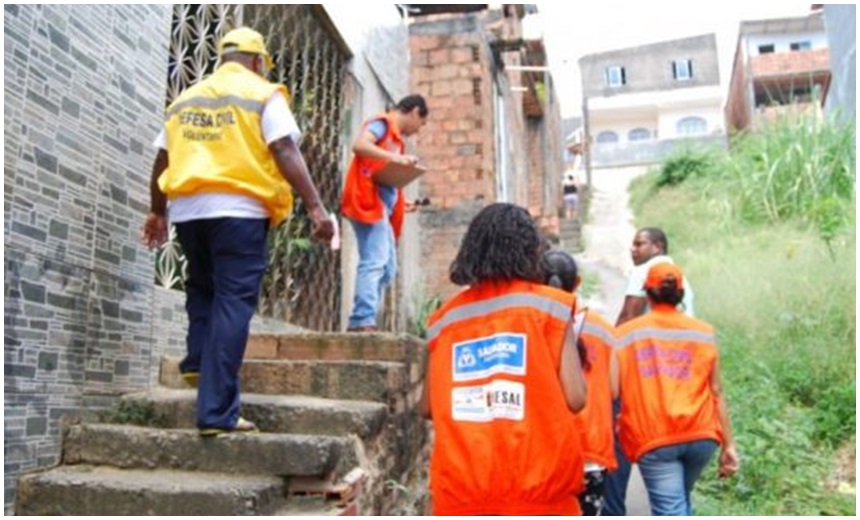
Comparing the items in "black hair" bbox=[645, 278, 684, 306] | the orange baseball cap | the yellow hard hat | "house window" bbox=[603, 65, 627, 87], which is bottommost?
"black hair" bbox=[645, 278, 684, 306]

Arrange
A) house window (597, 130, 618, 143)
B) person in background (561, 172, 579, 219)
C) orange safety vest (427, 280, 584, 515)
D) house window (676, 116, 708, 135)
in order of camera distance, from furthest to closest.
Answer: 1. house window (597, 130, 618, 143)
2. house window (676, 116, 708, 135)
3. person in background (561, 172, 579, 219)
4. orange safety vest (427, 280, 584, 515)

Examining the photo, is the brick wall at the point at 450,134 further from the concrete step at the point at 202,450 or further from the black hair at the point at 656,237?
the concrete step at the point at 202,450

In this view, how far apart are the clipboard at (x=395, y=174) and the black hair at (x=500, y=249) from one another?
1.93 metres

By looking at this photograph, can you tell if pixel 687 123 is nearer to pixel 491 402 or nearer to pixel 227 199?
pixel 227 199

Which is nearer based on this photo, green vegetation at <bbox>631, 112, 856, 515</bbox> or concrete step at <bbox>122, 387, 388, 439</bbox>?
concrete step at <bbox>122, 387, 388, 439</bbox>

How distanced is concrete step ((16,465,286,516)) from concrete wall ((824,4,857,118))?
1011cm

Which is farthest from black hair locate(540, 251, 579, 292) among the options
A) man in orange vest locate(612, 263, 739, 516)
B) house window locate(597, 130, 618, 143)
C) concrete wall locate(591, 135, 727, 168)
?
house window locate(597, 130, 618, 143)

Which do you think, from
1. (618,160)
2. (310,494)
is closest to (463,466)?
(310,494)

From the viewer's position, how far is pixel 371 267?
14.4 feet

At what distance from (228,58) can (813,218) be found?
33.7 feet

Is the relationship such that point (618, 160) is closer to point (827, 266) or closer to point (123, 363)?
point (827, 266)

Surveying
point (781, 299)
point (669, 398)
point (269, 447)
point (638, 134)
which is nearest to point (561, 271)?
point (669, 398)

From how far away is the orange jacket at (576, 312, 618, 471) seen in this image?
10.3 ft

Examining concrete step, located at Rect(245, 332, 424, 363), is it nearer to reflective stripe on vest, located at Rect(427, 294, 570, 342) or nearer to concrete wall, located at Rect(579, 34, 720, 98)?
reflective stripe on vest, located at Rect(427, 294, 570, 342)
